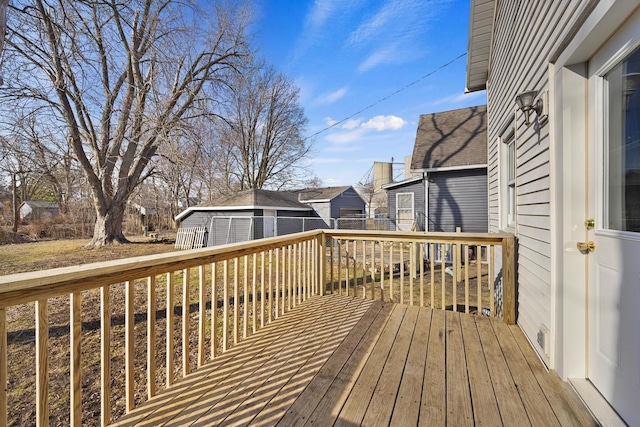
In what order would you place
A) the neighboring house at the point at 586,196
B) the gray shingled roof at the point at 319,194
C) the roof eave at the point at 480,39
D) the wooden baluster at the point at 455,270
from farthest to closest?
the gray shingled roof at the point at 319,194 → the roof eave at the point at 480,39 → the wooden baluster at the point at 455,270 → the neighboring house at the point at 586,196

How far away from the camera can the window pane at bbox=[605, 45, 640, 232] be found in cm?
128

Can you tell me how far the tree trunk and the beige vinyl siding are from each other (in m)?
13.9

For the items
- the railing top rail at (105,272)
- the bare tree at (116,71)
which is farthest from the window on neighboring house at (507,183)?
the bare tree at (116,71)

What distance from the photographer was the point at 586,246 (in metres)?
1.57

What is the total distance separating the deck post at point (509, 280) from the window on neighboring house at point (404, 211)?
7772mm

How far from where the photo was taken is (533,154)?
89.0 inches

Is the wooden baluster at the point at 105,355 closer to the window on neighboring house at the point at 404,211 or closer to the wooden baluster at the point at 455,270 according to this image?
the wooden baluster at the point at 455,270

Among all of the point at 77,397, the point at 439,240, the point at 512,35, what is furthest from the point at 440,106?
the point at 77,397

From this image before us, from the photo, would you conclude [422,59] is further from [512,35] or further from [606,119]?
[606,119]

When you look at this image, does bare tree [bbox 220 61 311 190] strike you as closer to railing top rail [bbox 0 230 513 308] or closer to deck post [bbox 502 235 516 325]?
railing top rail [bbox 0 230 513 308]

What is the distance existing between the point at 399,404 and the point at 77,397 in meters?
1.64

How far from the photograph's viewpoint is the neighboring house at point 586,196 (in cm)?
129

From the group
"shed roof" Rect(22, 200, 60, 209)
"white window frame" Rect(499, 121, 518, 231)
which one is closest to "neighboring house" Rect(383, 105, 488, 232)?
"white window frame" Rect(499, 121, 518, 231)

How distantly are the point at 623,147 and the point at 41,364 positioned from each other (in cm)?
284
